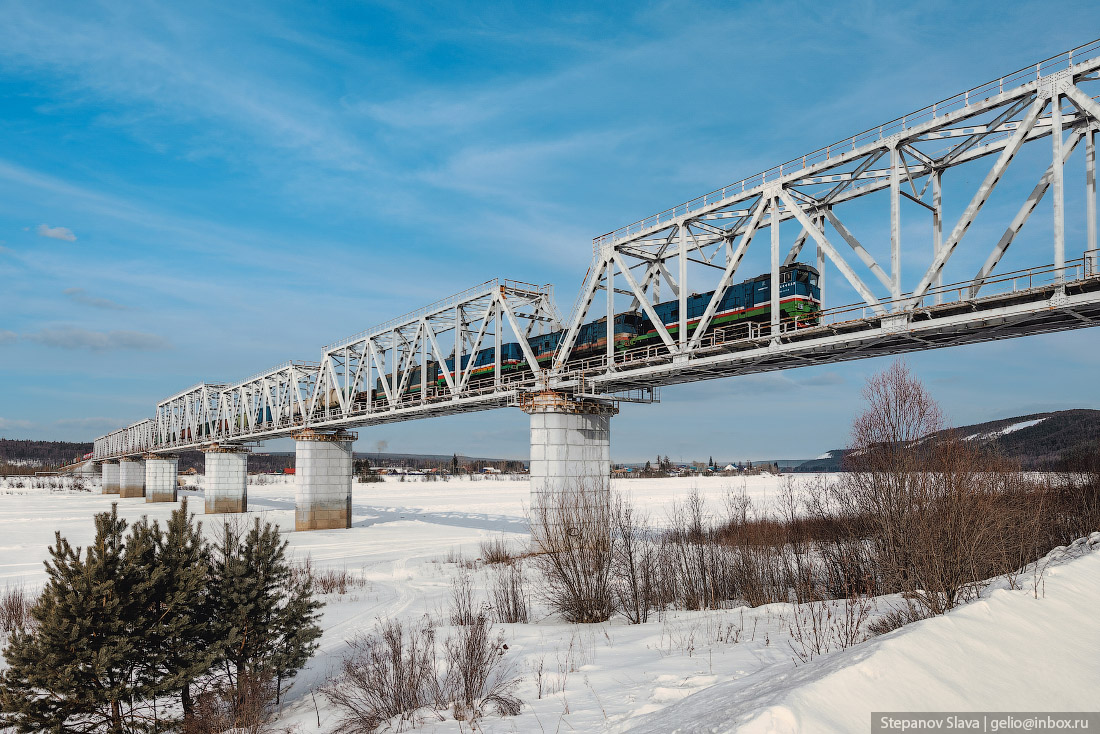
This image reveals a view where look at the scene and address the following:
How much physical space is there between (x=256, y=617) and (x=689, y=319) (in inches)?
940

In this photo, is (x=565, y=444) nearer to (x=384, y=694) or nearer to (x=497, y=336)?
(x=497, y=336)

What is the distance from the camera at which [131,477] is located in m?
126

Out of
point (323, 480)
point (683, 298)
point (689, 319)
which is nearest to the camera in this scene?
point (683, 298)

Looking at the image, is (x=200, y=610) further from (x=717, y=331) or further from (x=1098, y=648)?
(x=717, y=331)

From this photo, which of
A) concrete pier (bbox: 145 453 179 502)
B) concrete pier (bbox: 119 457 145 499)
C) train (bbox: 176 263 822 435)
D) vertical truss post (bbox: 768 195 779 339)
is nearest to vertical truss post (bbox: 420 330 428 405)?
train (bbox: 176 263 822 435)

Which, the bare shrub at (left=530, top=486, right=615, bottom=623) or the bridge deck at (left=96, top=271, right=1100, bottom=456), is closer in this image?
the bare shrub at (left=530, top=486, right=615, bottom=623)

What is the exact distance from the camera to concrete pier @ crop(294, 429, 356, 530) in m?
56.2

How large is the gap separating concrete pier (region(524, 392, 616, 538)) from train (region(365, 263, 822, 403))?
3.54 metres

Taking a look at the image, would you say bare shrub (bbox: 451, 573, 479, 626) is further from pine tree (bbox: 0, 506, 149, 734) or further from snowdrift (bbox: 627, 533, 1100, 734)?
snowdrift (bbox: 627, 533, 1100, 734)

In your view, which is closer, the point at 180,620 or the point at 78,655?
the point at 78,655

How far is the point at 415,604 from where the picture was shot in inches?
821

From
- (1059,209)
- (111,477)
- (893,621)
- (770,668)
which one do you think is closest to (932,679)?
(770,668)

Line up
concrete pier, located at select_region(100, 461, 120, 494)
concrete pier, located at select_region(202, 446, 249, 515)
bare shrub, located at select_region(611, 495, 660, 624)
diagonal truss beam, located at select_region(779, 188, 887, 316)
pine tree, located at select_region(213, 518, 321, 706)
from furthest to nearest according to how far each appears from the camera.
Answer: concrete pier, located at select_region(100, 461, 120, 494) < concrete pier, located at select_region(202, 446, 249, 515) < diagonal truss beam, located at select_region(779, 188, 887, 316) < bare shrub, located at select_region(611, 495, 660, 624) < pine tree, located at select_region(213, 518, 321, 706)

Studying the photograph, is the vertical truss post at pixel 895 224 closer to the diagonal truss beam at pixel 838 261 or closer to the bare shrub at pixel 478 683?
the diagonal truss beam at pixel 838 261
